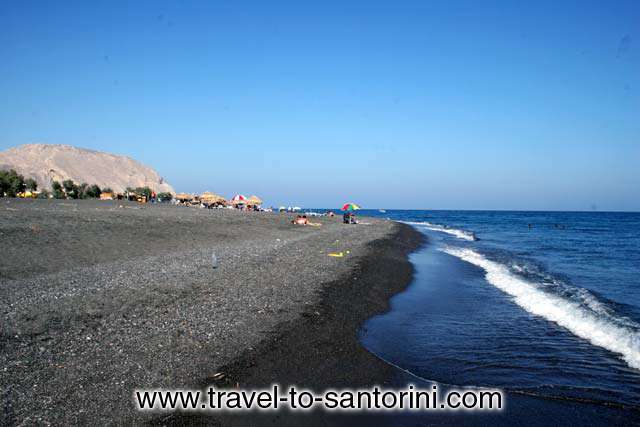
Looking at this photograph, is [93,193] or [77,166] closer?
[93,193]

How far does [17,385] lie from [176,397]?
2.44 metres

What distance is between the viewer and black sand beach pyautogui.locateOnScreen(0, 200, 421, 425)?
6695mm

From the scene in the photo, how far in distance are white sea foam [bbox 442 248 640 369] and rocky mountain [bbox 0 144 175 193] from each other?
11209cm

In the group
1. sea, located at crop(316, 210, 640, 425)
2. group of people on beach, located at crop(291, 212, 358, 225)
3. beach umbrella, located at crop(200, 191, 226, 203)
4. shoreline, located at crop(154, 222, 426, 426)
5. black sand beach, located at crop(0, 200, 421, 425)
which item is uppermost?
beach umbrella, located at crop(200, 191, 226, 203)

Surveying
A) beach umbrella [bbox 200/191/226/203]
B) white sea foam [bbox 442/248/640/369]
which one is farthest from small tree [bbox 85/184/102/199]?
white sea foam [bbox 442/248/640/369]

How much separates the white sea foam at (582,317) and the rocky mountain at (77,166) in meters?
112

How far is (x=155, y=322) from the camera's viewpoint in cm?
984

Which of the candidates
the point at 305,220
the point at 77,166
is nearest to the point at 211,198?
the point at 305,220

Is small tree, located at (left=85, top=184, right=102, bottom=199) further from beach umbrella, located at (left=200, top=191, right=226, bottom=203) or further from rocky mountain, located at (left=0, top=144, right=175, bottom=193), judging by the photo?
rocky mountain, located at (left=0, top=144, right=175, bottom=193)

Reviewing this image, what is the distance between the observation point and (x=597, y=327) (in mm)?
12242

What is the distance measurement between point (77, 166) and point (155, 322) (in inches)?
6125

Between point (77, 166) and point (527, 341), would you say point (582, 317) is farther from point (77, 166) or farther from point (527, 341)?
point (77, 166)

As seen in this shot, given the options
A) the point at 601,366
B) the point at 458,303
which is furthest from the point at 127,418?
the point at 458,303

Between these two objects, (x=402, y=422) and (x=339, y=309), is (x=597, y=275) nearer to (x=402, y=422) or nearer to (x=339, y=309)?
(x=339, y=309)
